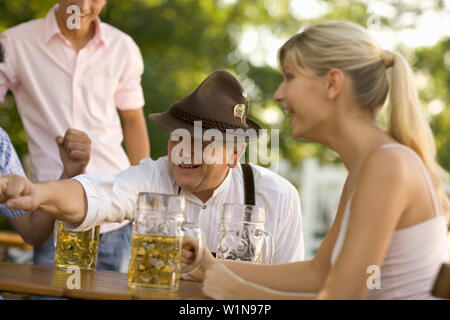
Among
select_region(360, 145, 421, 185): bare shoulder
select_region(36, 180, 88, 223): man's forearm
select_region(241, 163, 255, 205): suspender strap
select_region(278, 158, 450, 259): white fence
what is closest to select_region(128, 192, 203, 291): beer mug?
select_region(36, 180, 88, 223): man's forearm

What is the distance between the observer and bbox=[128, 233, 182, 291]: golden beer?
1.86 m

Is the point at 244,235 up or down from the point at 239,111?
down

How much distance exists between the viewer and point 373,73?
1.82 meters

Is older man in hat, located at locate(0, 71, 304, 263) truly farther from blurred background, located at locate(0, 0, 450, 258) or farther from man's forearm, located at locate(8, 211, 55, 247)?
blurred background, located at locate(0, 0, 450, 258)

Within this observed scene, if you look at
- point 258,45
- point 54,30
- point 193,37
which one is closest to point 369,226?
point 54,30

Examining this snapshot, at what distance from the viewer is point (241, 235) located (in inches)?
90.4

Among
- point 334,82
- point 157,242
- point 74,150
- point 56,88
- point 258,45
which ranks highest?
point 258,45

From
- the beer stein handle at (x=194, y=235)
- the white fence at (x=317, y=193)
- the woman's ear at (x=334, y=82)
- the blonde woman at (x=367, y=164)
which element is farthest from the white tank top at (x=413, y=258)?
the white fence at (x=317, y=193)

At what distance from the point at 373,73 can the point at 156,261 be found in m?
0.72

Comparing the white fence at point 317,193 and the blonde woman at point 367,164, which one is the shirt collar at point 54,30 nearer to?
the blonde woman at point 367,164

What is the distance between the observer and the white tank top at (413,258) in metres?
1.69

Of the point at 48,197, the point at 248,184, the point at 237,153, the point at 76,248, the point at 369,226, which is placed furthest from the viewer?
the point at 248,184

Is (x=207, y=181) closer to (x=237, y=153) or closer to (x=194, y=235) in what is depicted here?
(x=237, y=153)
